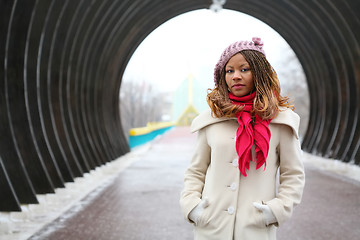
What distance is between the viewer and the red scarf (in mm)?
2309

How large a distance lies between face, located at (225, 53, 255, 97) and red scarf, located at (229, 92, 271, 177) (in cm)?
10

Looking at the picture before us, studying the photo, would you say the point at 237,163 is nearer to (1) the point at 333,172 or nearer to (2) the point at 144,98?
(1) the point at 333,172

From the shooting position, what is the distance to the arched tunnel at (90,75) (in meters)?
7.04

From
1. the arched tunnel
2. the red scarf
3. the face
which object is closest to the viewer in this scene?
the red scarf

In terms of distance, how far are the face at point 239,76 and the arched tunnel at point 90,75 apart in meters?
4.08

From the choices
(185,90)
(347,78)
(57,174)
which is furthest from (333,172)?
(185,90)

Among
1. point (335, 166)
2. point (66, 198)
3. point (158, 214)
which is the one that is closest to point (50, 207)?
point (66, 198)

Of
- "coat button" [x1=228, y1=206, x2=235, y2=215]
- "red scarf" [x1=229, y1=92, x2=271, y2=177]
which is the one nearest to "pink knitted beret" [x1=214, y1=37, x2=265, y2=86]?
"red scarf" [x1=229, y1=92, x2=271, y2=177]

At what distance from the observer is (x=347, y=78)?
13.8m

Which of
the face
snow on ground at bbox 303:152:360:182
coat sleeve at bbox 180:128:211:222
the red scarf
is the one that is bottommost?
snow on ground at bbox 303:152:360:182

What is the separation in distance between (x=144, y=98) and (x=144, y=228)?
241ft

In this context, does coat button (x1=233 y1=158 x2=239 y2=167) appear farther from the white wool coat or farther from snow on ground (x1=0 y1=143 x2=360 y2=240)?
snow on ground (x1=0 y1=143 x2=360 y2=240)

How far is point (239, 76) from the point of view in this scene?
2414mm

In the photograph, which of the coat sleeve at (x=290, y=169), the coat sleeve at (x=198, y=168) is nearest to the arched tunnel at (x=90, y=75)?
the coat sleeve at (x=198, y=168)
